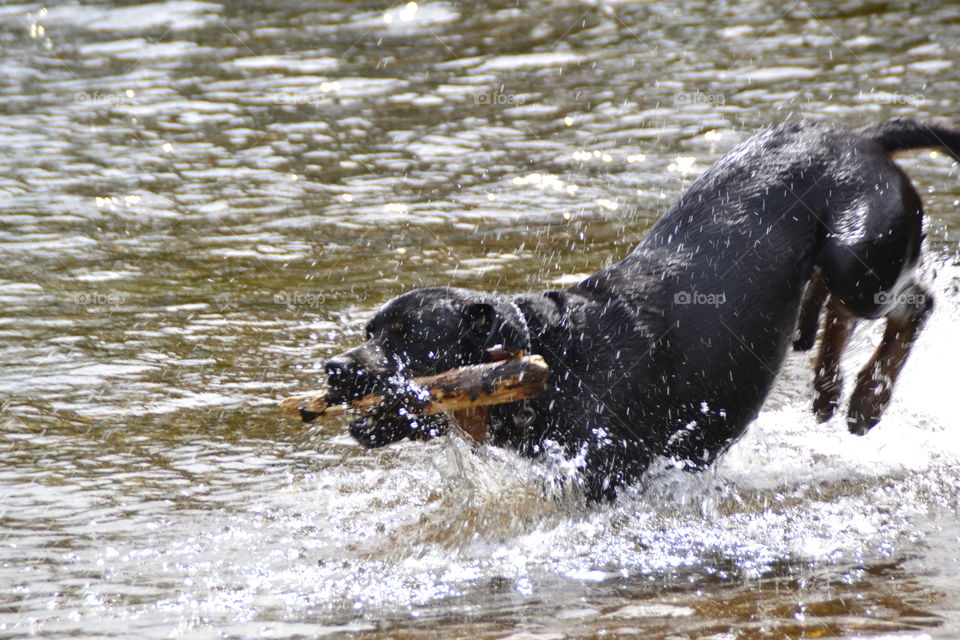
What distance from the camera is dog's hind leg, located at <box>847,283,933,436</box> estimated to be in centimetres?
520

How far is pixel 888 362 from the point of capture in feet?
17.2

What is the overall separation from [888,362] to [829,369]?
31 cm

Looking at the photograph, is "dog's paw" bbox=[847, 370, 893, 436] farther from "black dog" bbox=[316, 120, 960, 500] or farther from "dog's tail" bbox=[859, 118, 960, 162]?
"dog's tail" bbox=[859, 118, 960, 162]

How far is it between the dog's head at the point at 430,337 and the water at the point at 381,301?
17.3 inches

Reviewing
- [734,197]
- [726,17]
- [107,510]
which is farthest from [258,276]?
[726,17]

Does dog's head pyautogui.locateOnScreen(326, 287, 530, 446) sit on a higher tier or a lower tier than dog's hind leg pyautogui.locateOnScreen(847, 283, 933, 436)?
higher

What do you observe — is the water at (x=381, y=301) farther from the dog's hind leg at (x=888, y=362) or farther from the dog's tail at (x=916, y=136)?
the dog's tail at (x=916, y=136)

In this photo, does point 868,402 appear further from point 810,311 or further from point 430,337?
point 430,337

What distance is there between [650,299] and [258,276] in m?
3.41

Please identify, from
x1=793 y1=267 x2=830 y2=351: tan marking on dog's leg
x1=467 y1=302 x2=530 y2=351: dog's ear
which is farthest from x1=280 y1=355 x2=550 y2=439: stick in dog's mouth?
x1=793 y1=267 x2=830 y2=351: tan marking on dog's leg

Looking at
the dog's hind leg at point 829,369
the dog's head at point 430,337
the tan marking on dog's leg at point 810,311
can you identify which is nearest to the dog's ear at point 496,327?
the dog's head at point 430,337

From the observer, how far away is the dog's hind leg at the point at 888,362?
17.1ft

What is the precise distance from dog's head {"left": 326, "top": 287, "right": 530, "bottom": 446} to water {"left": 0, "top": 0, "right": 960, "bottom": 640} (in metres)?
0.44

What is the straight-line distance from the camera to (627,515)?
4.42 m
